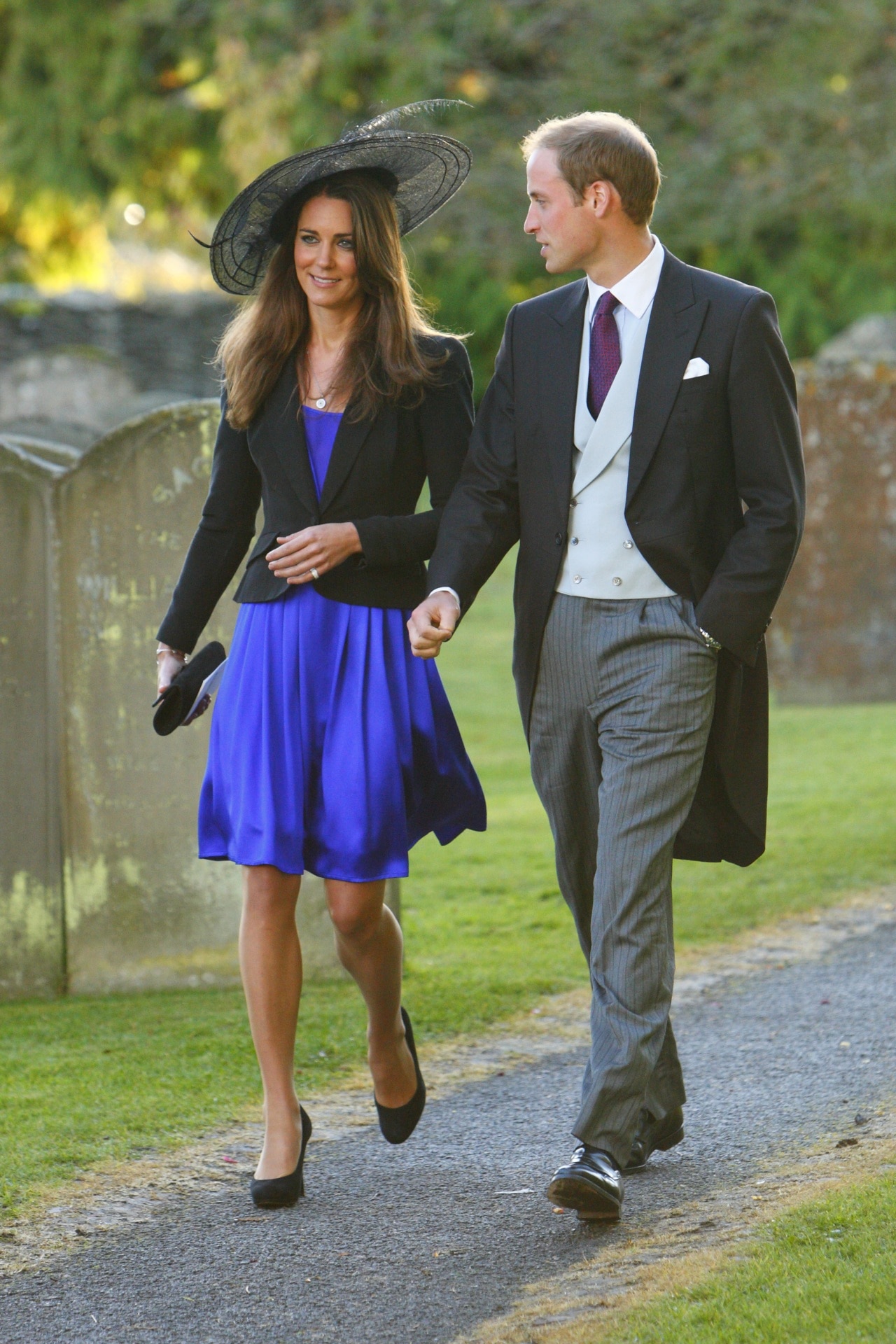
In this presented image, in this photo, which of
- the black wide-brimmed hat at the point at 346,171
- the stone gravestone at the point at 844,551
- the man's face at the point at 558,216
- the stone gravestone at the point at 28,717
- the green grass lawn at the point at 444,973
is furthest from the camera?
the stone gravestone at the point at 844,551

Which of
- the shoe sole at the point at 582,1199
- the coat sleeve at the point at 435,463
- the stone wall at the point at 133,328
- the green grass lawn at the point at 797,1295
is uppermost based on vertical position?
the stone wall at the point at 133,328

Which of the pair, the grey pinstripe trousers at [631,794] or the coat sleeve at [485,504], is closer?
A: the grey pinstripe trousers at [631,794]

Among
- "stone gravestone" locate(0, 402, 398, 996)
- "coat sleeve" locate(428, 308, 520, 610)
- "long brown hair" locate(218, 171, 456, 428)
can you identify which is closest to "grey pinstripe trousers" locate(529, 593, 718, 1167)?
"coat sleeve" locate(428, 308, 520, 610)

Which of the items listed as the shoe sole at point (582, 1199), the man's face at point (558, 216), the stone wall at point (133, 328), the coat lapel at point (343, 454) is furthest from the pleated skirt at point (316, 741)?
the stone wall at point (133, 328)

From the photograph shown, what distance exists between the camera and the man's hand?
3.61 metres

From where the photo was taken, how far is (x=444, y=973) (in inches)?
235

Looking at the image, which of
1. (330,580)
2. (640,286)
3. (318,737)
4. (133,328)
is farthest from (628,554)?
(133,328)

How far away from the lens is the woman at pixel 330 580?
3797 millimetres

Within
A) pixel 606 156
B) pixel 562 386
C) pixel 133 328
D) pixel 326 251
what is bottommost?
pixel 562 386

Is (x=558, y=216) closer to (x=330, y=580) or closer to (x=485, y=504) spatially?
(x=485, y=504)

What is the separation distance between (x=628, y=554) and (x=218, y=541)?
103 centimetres

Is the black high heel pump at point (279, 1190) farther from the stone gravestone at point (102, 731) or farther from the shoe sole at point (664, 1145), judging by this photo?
the stone gravestone at point (102, 731)

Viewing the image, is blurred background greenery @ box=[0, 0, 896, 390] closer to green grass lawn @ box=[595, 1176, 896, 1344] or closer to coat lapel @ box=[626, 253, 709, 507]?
coat lapel @ box=[626, 253, 709, 507]

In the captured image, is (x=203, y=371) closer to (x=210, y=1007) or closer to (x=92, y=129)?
(x=92, y=129)
